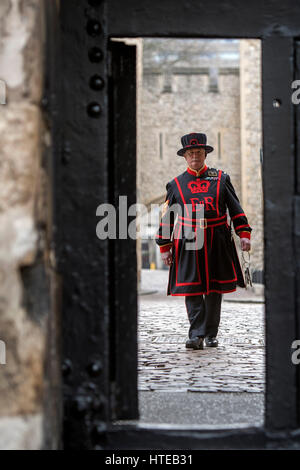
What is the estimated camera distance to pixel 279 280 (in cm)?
226

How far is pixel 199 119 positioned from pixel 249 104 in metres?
2.33

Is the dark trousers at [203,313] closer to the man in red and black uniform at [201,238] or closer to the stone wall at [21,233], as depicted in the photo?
the man in red and black uniform at [201,238]

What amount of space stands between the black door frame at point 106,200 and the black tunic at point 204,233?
2.88m

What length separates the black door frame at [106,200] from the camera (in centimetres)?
219

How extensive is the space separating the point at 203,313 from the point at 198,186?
3.69 ft

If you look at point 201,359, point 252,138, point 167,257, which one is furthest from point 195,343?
point 252,138

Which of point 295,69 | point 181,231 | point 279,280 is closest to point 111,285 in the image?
point 279,280

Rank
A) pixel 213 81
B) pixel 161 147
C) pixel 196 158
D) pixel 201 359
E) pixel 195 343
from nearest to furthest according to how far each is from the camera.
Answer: pixel 201 359 → pixel 195 343 → pixel 196 158 → pixel 213 81 → pixel 161 147

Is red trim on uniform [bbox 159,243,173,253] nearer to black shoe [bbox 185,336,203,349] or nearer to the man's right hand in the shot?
the man's right hand

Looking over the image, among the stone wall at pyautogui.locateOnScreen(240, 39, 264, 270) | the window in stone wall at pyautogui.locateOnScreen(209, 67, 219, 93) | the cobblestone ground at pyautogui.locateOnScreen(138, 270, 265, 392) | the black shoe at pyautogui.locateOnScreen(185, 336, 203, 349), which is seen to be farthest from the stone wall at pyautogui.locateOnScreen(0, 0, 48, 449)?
the window in stone wall at pyautogui.locateOnScreen(209, 67, 219, 93)

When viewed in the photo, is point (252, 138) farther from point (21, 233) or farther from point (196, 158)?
point (21, 233)

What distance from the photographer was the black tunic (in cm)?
517

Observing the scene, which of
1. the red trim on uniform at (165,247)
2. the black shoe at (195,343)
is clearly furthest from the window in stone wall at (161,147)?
the black shoe at (195,343)

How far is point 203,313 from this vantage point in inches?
204
